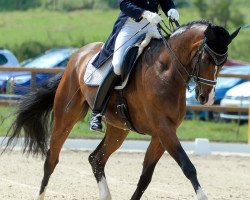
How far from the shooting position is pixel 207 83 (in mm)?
7617

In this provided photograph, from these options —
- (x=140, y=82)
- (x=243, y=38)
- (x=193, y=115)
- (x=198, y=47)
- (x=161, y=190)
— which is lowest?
(x=243, y=38)

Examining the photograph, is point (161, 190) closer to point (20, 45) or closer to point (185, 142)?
point (185, 142)

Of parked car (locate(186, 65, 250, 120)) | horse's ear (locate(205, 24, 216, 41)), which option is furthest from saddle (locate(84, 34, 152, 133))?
parked car (locate(186, 65, 250, 120))

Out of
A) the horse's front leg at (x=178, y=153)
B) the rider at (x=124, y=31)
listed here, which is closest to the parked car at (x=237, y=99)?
the rider at (x=124, y=31)

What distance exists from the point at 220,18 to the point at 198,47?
22.9 m

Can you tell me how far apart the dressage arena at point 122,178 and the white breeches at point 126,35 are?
168cm

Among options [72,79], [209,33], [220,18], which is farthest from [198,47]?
[220,18]

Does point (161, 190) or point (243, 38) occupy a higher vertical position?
point (161, 190)

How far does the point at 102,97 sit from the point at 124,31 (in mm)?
693

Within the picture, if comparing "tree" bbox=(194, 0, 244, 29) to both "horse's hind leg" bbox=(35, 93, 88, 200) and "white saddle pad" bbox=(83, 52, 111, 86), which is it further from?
"white saddle pad" bbox=(83, 52, 111, 86)

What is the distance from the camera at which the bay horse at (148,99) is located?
7.66m

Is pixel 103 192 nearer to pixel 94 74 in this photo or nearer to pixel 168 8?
pixel 94 74

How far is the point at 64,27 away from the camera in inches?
1249

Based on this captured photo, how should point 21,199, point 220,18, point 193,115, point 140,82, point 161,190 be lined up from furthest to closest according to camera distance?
point 220,18 < point 193,115 < point 161,190 < point 21,199 < point 140,82
